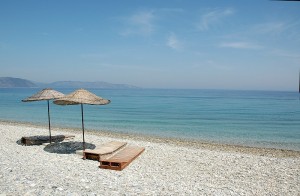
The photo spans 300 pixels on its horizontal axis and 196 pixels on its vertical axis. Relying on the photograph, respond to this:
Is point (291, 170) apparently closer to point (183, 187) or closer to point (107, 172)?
point (183, 187)

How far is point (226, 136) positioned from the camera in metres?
21.9

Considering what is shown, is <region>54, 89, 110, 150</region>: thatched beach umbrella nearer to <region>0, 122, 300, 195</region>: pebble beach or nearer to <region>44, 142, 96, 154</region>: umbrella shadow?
<region>44, 142, 96, 154</region>: umbrella shadow

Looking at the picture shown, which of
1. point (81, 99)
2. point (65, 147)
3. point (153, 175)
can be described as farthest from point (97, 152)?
point (65, 147)

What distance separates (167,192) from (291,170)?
5.95 m

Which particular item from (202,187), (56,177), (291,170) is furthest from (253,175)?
(56,177)

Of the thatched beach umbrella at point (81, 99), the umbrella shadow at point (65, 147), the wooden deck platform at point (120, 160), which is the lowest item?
the umbrella shadow at point (65, 147)

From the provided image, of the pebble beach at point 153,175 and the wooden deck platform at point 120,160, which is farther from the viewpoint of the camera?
the wooden deck platform at point 120,160

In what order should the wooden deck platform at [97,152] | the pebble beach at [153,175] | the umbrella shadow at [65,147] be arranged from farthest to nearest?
the umbrella shadow at [65,147] → the wooden deck platform at [97,152] → the pebble beach at [153,175]

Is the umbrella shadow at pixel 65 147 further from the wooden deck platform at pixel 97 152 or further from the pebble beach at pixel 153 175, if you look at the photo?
the wooden deck platform at pixel 97 152

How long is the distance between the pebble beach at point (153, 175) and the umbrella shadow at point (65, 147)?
36 cm

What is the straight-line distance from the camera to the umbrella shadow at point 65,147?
12225mm

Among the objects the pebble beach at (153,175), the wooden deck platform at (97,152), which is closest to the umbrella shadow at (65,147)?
the pebble beach at (153,175)

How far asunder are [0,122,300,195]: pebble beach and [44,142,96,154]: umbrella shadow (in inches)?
14.3

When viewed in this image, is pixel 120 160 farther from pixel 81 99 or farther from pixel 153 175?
pixel 81 99
